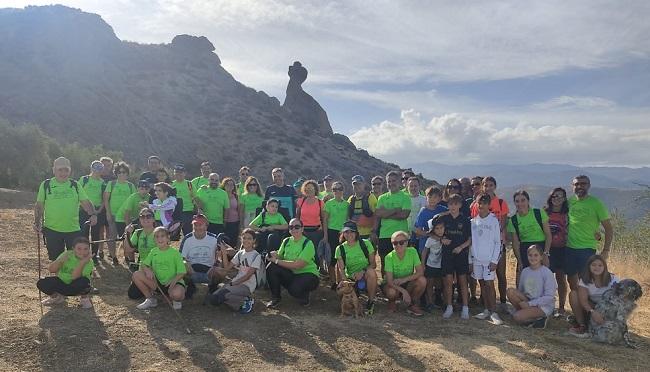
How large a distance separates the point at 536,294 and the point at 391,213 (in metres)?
2.59

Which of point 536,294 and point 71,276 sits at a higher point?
point 536,294

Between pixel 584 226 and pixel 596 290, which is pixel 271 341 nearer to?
pixel 596 290

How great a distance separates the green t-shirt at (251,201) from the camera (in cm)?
932

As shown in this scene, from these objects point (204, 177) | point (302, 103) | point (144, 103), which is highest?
point (302, 103)

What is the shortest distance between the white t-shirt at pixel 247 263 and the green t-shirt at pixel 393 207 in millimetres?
2296

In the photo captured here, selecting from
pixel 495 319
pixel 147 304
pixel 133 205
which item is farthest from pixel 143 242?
pixel 495 319

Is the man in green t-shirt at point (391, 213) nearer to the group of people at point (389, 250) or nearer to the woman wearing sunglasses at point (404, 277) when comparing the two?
the group of people at point (389, 250)

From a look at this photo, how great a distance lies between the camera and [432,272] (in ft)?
24.7

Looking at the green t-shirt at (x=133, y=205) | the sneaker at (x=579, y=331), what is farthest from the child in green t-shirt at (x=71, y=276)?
the sneaker at (x=579, y=331)

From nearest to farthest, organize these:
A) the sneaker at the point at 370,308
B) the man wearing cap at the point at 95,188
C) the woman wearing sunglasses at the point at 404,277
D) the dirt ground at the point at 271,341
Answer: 1. the dirt ground at the point at 271,341
2. the sneaker at the point at 370,308
3. the woman wearing sunglasses at the point at 404,277
4. the man wearing cap at the point at 95,188

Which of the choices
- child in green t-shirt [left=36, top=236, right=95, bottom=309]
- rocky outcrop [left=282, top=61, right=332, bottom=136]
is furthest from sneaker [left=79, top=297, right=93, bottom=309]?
rocky outcrop [left=282, top=61, right=332, bottom=136]

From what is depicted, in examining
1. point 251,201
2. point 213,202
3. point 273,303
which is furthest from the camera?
point 251,201

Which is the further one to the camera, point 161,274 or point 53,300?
point 161,274

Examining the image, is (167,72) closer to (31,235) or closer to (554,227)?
(31,235)
